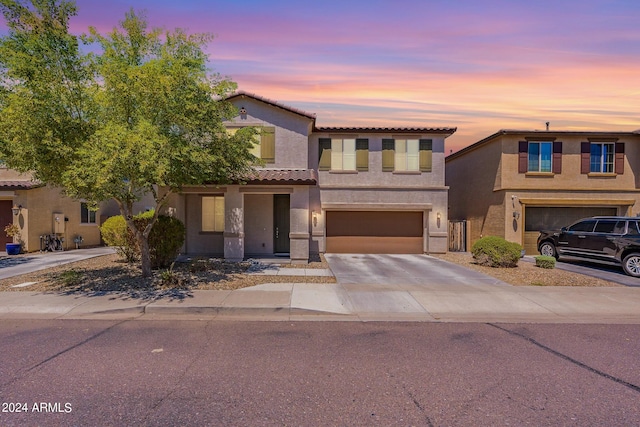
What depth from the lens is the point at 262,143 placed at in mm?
15828

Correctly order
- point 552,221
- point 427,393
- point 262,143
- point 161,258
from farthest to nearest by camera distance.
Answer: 1. point 552,221
2. point 262,143
3. point 161,258
4. point 427,393

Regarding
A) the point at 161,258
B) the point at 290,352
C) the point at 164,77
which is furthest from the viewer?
the point at 161,258

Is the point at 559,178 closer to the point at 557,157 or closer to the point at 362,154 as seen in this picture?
the point at 557,157

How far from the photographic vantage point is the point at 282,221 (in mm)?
16266

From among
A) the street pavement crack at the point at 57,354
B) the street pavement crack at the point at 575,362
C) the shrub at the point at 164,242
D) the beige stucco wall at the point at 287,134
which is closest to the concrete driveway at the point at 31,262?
the shrub at the point at 164,242

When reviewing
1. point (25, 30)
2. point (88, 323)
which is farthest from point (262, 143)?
point (88, 323)

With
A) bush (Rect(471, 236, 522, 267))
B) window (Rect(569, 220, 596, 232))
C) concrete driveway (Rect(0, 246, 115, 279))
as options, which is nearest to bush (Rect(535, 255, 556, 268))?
bush (Rect(471, 236, 522, 267))

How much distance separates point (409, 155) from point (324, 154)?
4057mm

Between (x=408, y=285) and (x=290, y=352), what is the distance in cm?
541

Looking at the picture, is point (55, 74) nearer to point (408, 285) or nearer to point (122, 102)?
point (122, 102)

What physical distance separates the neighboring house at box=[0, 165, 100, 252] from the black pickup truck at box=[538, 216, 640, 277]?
2159 cm

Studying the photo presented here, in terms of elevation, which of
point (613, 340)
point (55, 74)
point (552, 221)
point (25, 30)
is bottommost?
point (613, 340)

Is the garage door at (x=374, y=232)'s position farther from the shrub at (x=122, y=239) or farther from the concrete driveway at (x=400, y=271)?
the shrub at (x=122, y=239)

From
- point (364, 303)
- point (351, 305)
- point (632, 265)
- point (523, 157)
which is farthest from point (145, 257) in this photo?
point (523, 157)
